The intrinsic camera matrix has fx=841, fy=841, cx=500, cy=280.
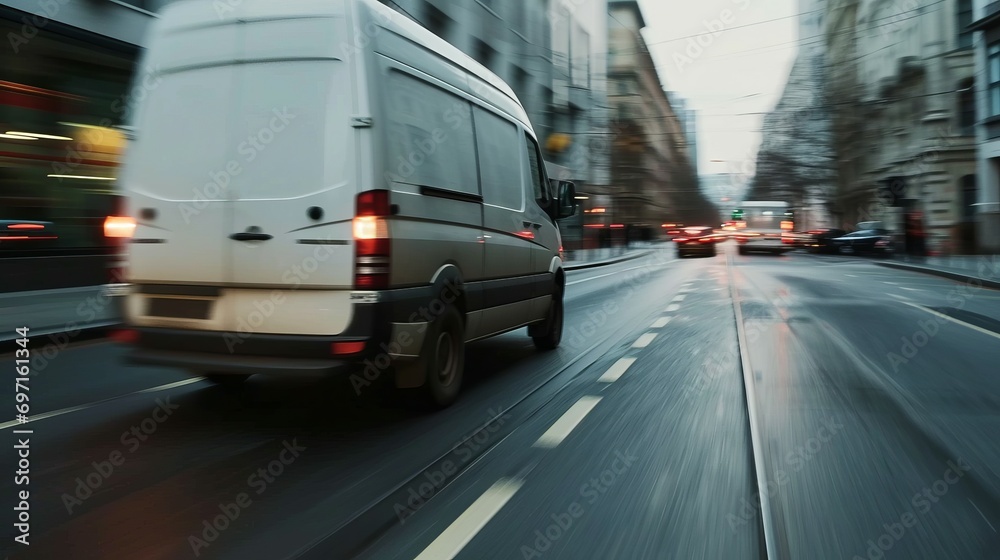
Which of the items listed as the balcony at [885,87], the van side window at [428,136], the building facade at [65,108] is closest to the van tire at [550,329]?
the van side window at [428,136]

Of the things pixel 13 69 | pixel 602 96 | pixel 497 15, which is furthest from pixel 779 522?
pixel 602 96

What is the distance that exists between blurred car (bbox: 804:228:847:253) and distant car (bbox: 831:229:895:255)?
1.73 meters

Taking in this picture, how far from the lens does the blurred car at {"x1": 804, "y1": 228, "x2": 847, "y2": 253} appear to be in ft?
144

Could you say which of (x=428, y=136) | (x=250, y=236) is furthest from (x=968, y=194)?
(x=250, y=236)

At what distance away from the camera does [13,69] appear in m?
13.6

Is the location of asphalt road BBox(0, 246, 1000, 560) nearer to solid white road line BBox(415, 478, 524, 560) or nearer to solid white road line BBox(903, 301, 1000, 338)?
solid white road line BBox(415, 478, 524, 560)

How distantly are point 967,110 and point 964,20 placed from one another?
4688 mm

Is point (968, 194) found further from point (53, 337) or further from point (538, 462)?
point (538, 462)

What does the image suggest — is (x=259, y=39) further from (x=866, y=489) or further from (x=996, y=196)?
(x=996, y=196)

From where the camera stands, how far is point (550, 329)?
27.6 ft

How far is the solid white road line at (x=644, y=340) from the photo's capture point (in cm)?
868

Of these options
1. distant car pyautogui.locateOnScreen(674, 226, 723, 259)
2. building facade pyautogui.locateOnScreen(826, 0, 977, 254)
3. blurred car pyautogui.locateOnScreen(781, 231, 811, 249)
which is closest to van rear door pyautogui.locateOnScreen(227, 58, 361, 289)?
building facade pyautogui.locateOnScreen(826, 0, 977, 254)

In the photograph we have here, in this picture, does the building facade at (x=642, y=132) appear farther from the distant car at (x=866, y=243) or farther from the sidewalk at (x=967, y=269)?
the sidewalk at (x=967, y=269)

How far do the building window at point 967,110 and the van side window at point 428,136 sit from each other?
38775 millimetres
